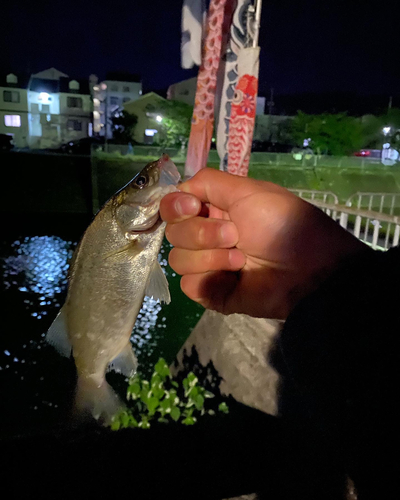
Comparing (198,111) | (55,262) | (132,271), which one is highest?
(198,111)

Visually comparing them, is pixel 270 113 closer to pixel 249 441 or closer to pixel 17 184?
pixel 17 184

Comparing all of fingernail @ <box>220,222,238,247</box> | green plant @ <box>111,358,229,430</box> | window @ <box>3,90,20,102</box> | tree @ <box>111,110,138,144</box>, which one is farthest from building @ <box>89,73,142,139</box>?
fingernail @ <box>220,222,238,247</box>

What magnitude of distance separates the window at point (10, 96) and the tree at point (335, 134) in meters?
30.3

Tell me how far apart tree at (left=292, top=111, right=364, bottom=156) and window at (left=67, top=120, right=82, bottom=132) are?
25.4m

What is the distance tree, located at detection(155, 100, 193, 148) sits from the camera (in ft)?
108

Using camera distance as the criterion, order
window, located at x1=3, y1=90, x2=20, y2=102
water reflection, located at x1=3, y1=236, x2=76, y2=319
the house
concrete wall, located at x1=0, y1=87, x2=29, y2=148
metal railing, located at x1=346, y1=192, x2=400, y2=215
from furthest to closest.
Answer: the house → window, located at x1=3, y1=90, x2=20, y2=102 → concrete wall, located at x1=0, y1=87, x2=29, y2=148 → water reflection, located at x1=3, y1=236, x2=76, y2=319 → metal railing, located at x1=346, y1=192, x2=400, y2=215

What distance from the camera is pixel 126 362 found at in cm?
192

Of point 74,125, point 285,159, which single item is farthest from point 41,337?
point 74,125

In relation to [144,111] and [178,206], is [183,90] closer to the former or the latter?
[144,111]

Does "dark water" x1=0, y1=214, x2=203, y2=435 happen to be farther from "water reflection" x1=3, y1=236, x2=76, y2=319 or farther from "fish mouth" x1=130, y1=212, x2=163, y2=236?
"fish mouth" x1=130, y1=212, x2=163, y2=236

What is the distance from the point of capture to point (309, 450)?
3.10m

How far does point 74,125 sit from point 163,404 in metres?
44.8

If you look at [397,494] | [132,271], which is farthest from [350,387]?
[132,271]

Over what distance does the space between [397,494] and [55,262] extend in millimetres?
10965
